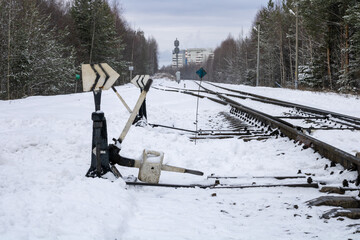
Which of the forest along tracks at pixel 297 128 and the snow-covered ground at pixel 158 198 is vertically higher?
the forest along tracks at pixel 297 128

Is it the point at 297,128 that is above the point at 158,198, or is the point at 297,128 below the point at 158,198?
above

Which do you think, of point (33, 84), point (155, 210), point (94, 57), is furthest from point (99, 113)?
point (94, 57)

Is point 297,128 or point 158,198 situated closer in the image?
point 158,198

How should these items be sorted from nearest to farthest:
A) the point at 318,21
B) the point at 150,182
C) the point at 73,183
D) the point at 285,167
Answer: the point at 73,183
the point at 150,182
the point at 285,167
the point at 318,21

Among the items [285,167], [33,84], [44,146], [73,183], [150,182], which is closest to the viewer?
[73,183]

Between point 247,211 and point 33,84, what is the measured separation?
78.1ft

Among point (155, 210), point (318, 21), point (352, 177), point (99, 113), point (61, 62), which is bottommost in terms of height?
point (155, 210)

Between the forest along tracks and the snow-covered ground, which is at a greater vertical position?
the forest along tracks

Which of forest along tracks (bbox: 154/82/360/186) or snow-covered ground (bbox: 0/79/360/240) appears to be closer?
snow-covered ground (bbox: 0/79/360/240)

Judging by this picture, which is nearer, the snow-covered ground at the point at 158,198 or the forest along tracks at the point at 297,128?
the snow-covered ground at the point at 158,198

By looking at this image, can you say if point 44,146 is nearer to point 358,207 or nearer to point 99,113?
point 99,113

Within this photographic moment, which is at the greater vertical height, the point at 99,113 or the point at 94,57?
the point at 94,57

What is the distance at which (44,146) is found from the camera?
5484 millimetres

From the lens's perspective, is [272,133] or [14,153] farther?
[272,133]
